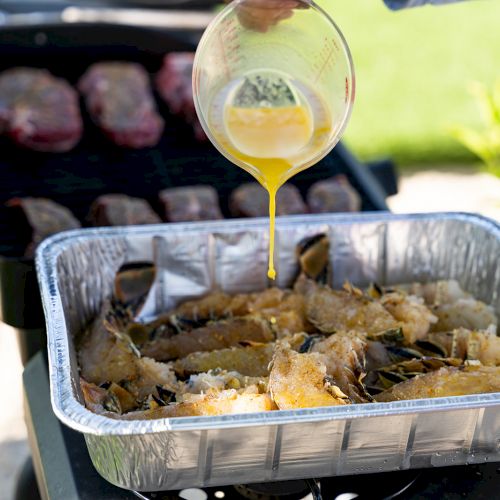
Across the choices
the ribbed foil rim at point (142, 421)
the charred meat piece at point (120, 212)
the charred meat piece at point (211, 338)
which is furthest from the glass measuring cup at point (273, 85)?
the charred meat piece at point (120, 212)

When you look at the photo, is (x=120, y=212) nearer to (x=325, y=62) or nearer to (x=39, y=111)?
(x=39, y=111)

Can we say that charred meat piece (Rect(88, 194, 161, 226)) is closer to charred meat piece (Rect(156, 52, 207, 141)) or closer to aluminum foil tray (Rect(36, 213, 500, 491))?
aluminum foil tray (Rect(36, 213, 500, 491))

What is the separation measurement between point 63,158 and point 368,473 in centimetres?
244

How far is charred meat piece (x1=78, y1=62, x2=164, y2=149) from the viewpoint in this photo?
4008 mm

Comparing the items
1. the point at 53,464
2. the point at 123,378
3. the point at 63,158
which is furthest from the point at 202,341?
the point at 63,158

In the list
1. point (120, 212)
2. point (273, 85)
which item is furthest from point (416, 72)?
point (273, 85)

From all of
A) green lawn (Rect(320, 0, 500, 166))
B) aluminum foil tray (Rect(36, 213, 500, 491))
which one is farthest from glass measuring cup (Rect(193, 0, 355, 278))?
green lawn (Rect(320, 0, 500, 166))

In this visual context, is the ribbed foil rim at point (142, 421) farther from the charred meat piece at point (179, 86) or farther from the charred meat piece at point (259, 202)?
the charred meat piece at point (179, 86)

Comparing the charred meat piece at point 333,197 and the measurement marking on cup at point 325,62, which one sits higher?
the measurement marking on cup at point 325,62

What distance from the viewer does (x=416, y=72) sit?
25.3ft

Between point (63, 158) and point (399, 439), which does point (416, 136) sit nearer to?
point (63, 158)

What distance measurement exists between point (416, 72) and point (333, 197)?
471 centimetres

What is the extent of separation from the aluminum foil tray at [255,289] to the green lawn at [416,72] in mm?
3594

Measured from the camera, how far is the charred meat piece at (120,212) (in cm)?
316
